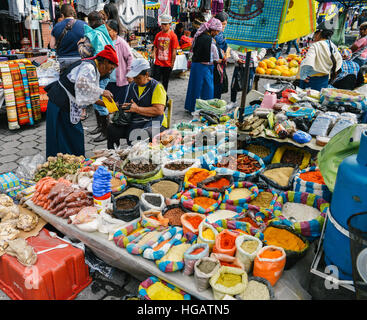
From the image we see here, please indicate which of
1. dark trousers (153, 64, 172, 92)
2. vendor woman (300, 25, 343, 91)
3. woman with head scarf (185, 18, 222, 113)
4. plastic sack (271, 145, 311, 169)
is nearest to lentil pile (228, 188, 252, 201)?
plastic sack (271, 145, 311, 169)

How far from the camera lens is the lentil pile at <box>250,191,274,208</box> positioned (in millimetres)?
2604

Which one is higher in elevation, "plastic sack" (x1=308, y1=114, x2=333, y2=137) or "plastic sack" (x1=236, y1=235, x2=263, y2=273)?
"plastic sack" (x1=308, y1=114, x2=333, y2=137)

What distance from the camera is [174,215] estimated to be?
256cm

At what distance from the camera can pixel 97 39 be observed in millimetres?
3643

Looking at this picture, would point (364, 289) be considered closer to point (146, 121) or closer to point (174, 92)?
point (146, 121)

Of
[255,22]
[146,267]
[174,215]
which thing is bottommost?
[146,267]

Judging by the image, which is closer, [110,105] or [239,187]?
[239,187]

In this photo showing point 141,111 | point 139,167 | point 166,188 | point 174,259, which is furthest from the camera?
point 141,111

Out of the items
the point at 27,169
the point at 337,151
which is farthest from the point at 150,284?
the point at 27,169

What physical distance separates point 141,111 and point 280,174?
187 cm

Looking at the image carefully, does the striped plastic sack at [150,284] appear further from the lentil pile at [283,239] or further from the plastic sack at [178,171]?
the plastic sack at [178,171]

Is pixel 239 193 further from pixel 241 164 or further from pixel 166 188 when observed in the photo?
pixel 166 188

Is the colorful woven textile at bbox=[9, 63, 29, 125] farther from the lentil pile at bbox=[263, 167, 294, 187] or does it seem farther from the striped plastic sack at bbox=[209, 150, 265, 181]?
the lentil pile at bbox=[263, 167, 294, 187]

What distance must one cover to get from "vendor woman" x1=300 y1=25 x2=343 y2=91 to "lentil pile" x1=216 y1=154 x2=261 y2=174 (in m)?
2.61
